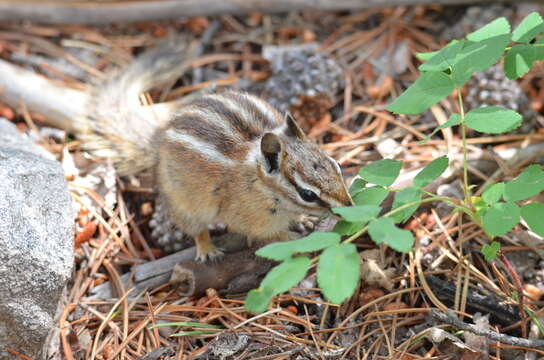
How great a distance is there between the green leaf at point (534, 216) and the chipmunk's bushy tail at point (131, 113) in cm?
191

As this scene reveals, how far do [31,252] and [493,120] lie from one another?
6.09ft

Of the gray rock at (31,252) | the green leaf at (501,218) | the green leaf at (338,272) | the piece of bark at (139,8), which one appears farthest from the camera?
the piece of bark at (139,8)

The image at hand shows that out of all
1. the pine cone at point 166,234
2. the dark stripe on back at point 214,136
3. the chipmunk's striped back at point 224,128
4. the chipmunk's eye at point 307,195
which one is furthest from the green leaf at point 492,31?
the pine cone at point 166,234

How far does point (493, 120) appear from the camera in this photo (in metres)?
2.04

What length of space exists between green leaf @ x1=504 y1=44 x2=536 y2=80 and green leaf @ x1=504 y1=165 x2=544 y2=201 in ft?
1.28

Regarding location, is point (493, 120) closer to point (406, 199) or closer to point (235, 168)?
point (406, 199)

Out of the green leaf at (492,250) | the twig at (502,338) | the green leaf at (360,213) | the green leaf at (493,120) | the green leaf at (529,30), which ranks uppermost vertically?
the green leaf at (529,30)

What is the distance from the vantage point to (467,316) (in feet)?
7.91

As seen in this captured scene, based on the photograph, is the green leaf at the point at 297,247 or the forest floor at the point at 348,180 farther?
the forest floor at the point at 348,180

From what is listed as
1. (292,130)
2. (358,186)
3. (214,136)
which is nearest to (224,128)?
(214,136)

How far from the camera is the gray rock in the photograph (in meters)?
2.28

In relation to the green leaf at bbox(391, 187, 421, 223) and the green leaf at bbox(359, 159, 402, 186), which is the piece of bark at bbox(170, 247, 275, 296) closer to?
the green leaf at bbox(359, 159, 402, 186)

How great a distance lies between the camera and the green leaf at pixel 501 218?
190cm

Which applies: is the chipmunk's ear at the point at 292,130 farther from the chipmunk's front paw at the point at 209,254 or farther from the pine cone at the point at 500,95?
the pine cone at the point at 500,95
